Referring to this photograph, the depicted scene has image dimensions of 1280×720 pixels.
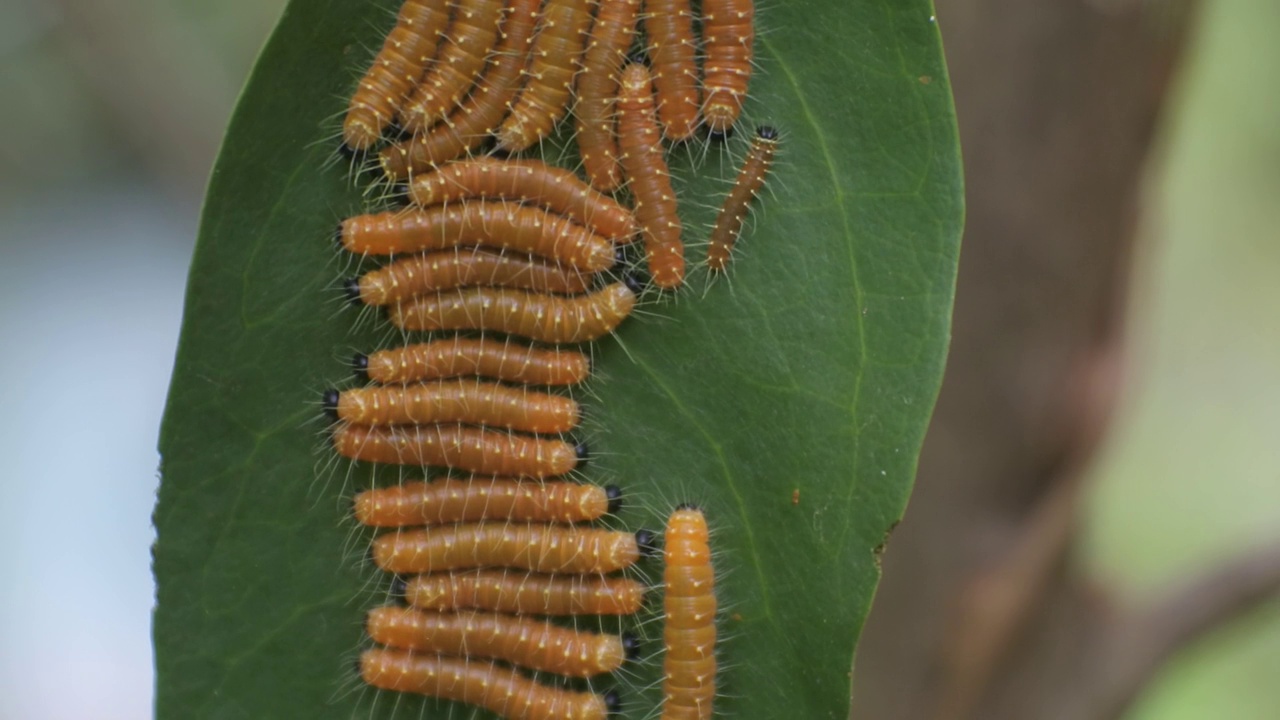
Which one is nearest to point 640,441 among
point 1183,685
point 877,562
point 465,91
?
point 877,562

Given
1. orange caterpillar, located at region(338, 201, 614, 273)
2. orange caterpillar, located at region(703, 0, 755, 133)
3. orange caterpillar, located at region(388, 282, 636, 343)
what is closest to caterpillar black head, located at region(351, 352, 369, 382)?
orange caterpillar, located at region(388, 282, 636, 343)

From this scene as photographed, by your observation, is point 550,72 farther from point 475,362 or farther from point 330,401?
point 330,401

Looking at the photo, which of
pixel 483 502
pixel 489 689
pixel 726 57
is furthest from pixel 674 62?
pixel 489 689

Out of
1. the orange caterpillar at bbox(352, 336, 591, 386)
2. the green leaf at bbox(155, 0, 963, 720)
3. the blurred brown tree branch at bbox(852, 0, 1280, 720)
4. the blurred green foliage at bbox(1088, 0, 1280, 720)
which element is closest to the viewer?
the green leaf at bbox(155, 0, 963, 720)

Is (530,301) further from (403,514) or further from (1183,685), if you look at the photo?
(1183,685)

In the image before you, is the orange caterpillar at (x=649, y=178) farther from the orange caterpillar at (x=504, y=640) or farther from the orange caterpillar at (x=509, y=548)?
the orange caterpillar at (x=504, y=640)

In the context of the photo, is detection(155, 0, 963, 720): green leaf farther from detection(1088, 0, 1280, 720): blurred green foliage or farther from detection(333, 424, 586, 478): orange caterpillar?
detection(1088, 0, 1280, 720): blurred green foliage

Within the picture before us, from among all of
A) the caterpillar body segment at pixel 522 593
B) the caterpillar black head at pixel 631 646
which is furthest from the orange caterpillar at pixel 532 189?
the caterpillar black head at pixel 631 646
